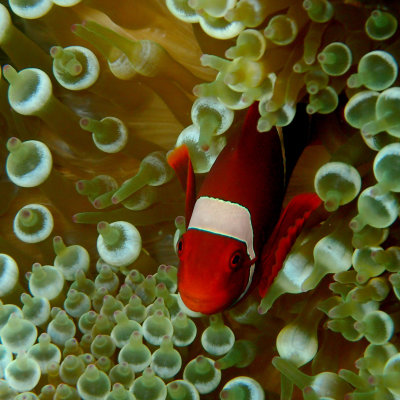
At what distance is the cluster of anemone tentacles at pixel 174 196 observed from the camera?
2.91ft

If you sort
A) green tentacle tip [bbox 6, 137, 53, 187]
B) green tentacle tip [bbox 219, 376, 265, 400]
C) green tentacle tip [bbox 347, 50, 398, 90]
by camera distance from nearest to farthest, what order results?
green tentacle tip [bbox 347, 50, 398, 90] < green tentacle tip [bbox 219, 376, 265, 400] < green tentacle tip [bbox 6, 137, 53, 187]

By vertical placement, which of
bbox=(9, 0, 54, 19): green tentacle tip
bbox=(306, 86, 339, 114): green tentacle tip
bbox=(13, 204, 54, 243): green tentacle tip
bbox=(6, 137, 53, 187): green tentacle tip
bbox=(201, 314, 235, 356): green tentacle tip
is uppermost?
bbox=(306, 86, 339, 114): green tentacle tip

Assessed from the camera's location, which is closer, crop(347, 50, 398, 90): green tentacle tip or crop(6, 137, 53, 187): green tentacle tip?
crop(347, 50, 398, 90): green tentacle tip

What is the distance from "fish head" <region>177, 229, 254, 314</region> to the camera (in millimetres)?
991

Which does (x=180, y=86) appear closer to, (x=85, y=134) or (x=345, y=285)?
(x=85, y=134)

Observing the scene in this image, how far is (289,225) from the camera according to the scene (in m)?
1.06

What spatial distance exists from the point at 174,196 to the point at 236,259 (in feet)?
0.87

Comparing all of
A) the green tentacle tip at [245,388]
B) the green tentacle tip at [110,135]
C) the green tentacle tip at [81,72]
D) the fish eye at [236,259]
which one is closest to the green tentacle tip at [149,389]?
the green tentacle tip at [245,388]

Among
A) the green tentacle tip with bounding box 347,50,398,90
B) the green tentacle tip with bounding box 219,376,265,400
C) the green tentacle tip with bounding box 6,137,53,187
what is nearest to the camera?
the green tentacle tip with bounding box 347,50,398,90

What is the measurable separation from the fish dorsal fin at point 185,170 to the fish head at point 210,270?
0.26 ft

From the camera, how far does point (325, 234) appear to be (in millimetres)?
987

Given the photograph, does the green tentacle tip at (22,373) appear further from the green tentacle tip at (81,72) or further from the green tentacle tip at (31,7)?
the green tentacle tip at (31,7)

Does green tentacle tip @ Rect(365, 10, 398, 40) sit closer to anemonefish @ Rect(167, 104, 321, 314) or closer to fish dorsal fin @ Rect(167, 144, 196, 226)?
A: anemonefish @ Rect(167, 104, 321, 314)

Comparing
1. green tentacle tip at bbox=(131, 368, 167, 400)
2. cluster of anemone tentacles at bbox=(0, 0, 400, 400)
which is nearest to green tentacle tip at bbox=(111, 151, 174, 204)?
cluster of anemone tentacles at bbox=(0, 0, 400, 400)
